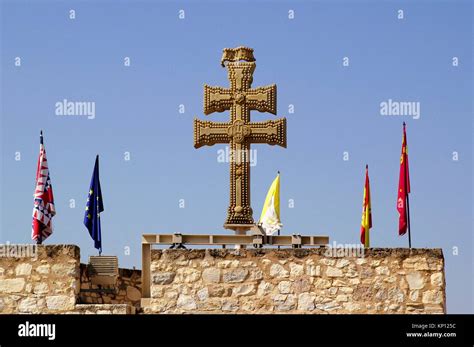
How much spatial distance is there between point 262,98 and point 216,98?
84 centimetres

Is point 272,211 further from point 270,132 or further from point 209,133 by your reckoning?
point 209,133

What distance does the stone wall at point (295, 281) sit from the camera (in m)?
22.9

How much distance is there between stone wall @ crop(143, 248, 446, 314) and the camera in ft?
75.0

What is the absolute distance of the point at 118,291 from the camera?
24219 mm

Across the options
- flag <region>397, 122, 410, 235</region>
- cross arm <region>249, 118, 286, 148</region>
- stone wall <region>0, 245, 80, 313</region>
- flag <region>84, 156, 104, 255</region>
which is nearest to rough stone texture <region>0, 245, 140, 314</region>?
stone wall <region>0, 245, 80, 313</region>

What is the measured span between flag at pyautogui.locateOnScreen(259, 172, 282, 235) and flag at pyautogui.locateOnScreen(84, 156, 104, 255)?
2.90 m

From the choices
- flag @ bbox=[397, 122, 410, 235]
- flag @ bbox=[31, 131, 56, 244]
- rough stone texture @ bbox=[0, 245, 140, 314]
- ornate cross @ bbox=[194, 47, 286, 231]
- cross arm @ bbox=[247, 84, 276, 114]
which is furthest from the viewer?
cross arm @ bbox=[247, 84, 276, 114]

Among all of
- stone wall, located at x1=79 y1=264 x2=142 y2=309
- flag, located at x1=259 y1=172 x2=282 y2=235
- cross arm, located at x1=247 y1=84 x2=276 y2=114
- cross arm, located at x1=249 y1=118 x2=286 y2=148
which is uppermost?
cross arm, located at x1=247 y1=84 x2=276 y2=114

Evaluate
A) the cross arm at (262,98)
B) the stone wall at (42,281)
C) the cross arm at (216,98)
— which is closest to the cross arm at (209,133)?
the cross arm at (216,98)

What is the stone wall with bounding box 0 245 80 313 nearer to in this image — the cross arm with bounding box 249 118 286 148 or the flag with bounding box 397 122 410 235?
the cross arm with bounding box 249 118 286 148

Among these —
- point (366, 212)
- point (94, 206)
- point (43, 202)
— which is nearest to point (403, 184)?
point (366, 212)
